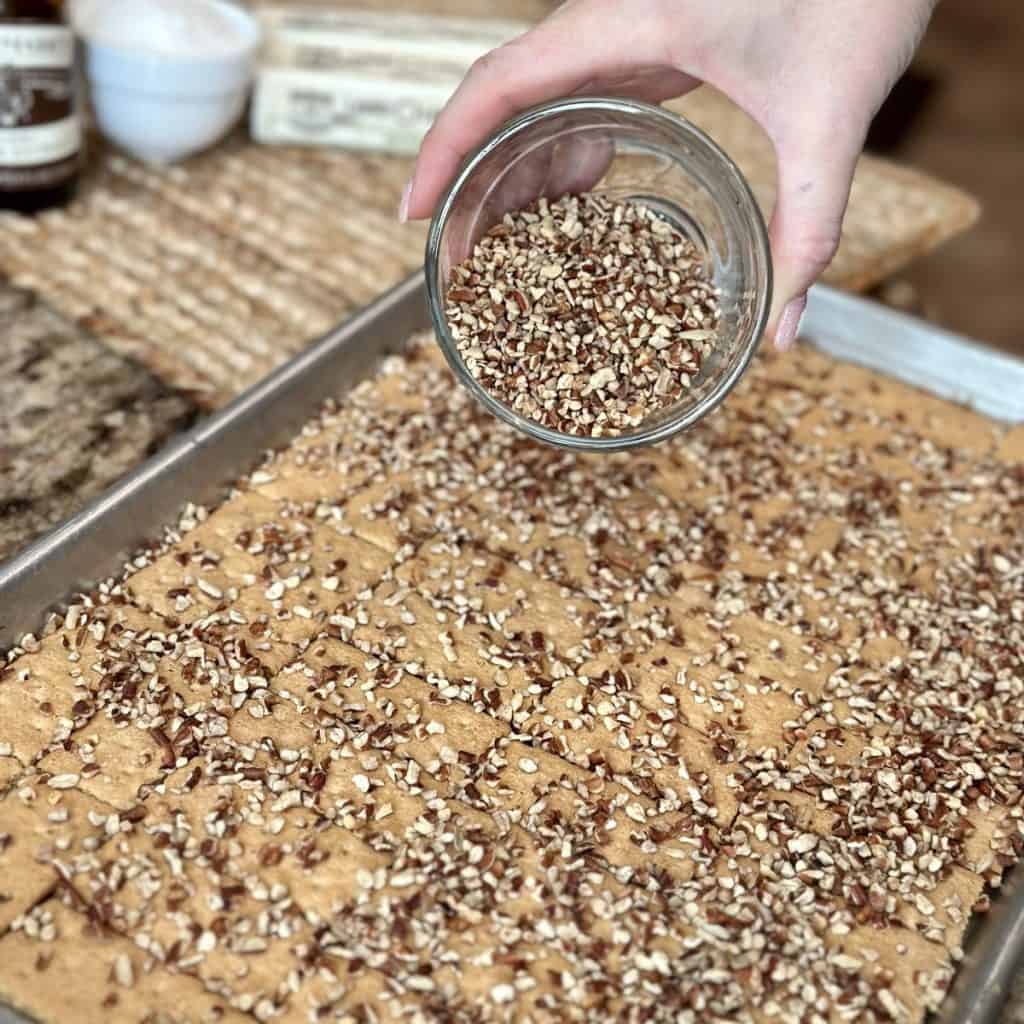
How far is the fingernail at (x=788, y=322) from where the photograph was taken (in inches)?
70.0

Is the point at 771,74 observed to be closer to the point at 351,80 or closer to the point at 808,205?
the point at 808,205

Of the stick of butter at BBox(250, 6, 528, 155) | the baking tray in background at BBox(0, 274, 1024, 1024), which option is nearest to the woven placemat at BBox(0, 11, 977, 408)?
the stick of butter at BBox(250, 6, 528, 155)

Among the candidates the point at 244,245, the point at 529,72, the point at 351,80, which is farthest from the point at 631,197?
the point at 351,80

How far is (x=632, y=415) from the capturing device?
5.93ft


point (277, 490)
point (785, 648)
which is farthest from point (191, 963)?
point (785, 648)

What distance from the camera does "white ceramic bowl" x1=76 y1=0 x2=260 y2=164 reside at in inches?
103

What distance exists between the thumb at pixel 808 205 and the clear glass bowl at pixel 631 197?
0.03 metres

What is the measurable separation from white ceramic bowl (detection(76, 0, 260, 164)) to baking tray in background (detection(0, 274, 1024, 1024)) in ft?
2.36

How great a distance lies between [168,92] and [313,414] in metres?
0.94

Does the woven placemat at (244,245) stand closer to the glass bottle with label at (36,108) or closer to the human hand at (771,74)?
the glass bottle with label at (36,108)

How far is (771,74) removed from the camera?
1777 millimetres

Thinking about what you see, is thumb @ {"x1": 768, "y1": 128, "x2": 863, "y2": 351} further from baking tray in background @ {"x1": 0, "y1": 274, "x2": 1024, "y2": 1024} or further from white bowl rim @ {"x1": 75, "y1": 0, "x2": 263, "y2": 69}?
white bowl rim @ {"x1": 75, "y1": 0, "x2": 263, "y2": 69}

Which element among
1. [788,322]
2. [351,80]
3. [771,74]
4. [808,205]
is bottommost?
[351,80]

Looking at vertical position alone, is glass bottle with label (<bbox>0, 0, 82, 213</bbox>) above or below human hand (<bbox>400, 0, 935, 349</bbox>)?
below
